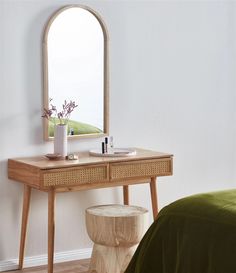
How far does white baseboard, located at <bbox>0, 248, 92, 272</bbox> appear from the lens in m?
5.55

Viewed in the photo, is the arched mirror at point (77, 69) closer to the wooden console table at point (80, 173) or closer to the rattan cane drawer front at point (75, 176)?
the wooden console table at point (80, 173)

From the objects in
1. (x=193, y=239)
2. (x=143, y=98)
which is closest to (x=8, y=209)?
(x=143, y=98)

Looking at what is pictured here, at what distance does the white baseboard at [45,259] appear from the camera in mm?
5547

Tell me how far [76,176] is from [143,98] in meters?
1.03

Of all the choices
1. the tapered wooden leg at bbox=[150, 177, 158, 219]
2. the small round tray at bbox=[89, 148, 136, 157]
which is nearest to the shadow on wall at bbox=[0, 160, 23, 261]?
the small round tray at bbox=[89, 148, 136, 157]

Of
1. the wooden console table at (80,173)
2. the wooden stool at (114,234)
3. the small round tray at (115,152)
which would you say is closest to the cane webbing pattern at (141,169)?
the wooden console table at (80,173)

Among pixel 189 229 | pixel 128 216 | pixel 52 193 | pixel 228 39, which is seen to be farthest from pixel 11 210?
pixel 228 39

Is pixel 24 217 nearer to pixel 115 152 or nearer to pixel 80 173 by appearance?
pixel 80 173

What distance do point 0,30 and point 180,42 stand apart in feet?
4.72

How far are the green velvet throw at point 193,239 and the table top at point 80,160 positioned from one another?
923 millimetres

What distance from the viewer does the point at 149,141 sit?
20.0 ft

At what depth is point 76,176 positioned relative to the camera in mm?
5270

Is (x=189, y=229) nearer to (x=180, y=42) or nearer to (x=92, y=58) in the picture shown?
(x=92, y=58)

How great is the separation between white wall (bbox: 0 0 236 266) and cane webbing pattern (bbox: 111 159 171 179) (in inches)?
17.0
